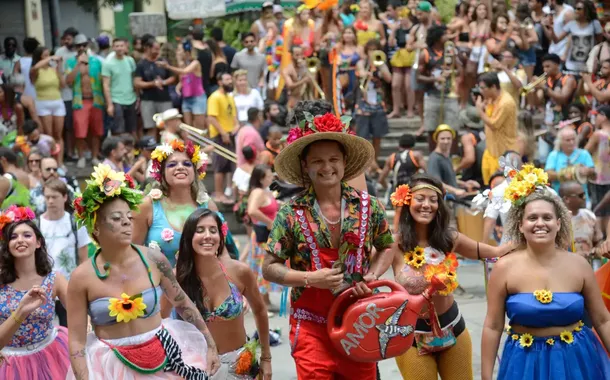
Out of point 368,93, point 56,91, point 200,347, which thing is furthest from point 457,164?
point 200,347

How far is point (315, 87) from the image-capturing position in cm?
1645

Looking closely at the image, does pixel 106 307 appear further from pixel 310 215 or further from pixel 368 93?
pixel 368 93

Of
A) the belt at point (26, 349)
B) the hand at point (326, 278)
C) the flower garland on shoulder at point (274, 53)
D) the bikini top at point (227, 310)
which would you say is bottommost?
the belt at point (26, 349)

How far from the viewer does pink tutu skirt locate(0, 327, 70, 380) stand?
6.56 meters

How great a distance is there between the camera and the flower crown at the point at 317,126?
537 centimetres

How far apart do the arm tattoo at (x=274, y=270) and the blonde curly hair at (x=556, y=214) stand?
1358 millimetres

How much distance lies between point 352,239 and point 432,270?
110cm

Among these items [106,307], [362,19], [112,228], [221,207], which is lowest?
[221,207]

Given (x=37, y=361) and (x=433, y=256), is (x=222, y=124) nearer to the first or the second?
(x=37, y=361)

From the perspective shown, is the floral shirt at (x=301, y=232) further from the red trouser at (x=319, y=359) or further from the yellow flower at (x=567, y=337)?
the yellow flower at (x=567, y=337)

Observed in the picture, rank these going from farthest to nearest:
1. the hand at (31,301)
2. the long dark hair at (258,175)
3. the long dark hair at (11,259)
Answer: the long dark hair at (258,175), the long dark hair at (11,259), the hand at (31,301)

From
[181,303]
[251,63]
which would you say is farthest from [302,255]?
[251,63]

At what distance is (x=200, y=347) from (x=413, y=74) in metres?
11.2

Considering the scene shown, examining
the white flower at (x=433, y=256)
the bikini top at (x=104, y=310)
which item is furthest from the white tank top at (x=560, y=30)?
the bikini top at (x=104, y=310)
